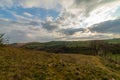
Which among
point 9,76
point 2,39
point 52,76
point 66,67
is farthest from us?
point 2,39

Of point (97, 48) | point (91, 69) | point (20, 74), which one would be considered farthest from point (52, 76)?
point (97, 48)

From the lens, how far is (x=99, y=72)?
2630 centimetres

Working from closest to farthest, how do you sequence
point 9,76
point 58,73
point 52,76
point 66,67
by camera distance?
point 9,76 < point 52,76 < point 58,73 < point 66,67

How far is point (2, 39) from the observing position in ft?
129

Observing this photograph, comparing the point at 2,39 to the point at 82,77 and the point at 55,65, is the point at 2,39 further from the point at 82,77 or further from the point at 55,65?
the point at 82,77

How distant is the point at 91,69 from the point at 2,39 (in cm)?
2031

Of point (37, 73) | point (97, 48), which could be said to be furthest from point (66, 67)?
point (97, 48)

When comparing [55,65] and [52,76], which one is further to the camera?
[55,65]

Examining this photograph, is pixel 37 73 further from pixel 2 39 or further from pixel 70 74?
pixel 2 39

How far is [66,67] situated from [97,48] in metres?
108

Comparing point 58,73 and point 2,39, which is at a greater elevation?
point 2,39

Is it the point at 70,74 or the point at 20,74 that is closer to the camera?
the point at 20,74

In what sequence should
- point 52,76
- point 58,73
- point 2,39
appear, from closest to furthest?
point 52,76 < point 58,73 < point 2,39

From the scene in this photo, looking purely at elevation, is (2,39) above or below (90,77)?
above
